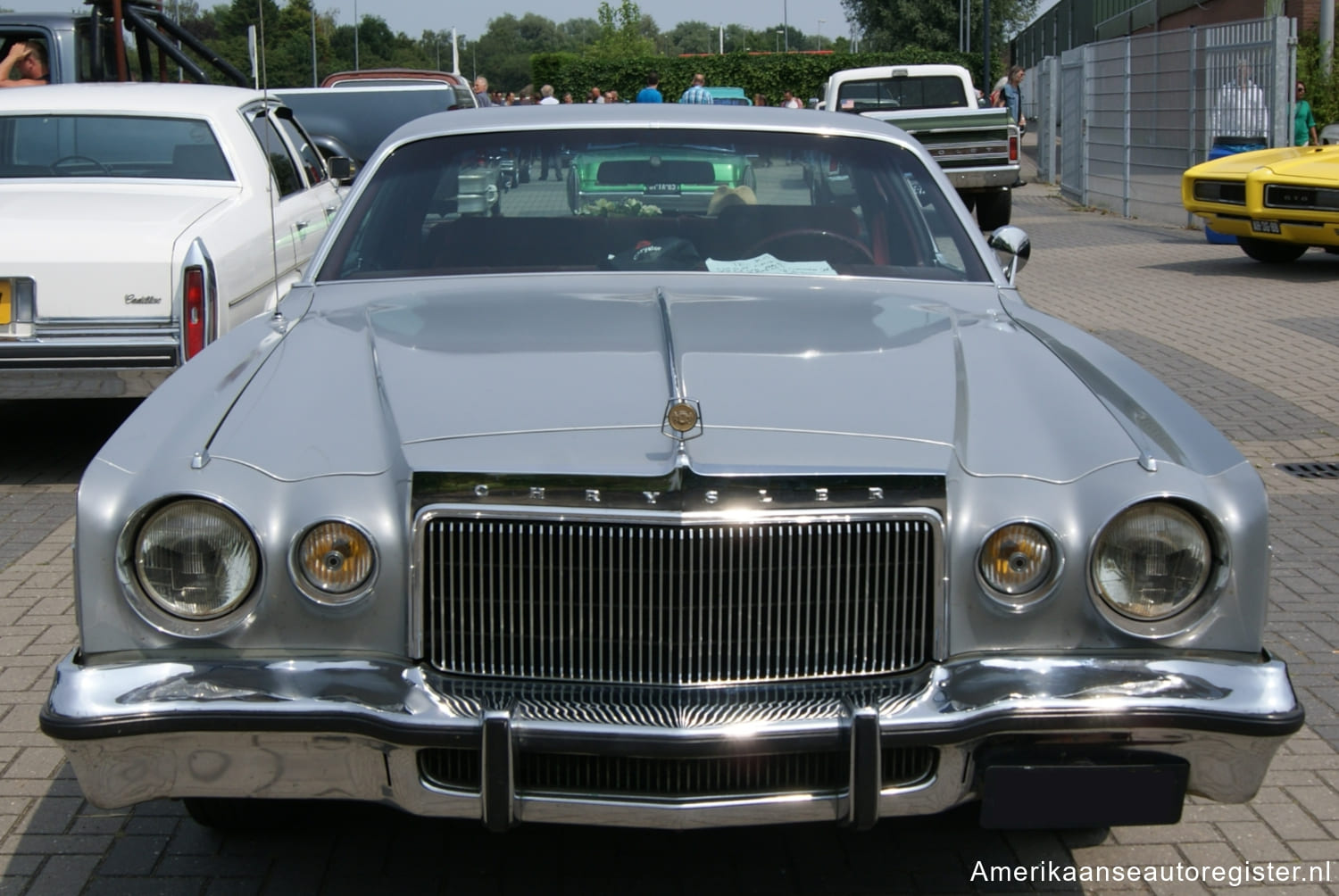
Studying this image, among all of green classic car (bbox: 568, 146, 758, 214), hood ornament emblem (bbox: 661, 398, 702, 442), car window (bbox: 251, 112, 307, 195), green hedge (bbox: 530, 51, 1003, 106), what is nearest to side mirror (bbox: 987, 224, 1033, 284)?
green classic car (bbox: 568, 146, 758, 214)

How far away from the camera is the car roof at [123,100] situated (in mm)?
7988

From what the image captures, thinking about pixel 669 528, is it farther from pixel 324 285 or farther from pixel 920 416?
pixel 324 285

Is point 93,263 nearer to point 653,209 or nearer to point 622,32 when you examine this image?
point 653,209

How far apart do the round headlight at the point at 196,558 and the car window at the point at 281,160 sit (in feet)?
19.1

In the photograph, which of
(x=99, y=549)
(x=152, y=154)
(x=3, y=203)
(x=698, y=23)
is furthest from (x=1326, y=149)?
(x=698, y=23)

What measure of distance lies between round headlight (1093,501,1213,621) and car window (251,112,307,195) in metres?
6.38

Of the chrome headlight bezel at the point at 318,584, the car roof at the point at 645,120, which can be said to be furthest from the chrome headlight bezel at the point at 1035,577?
the car roof at the point at 645,120

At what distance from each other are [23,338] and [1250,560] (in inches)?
209

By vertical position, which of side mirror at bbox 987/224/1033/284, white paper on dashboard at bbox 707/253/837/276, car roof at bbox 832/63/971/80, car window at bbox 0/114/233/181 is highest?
car roof at bbox 832/63/971/80

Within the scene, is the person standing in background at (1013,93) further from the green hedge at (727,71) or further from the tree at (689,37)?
the tree at (689,37)

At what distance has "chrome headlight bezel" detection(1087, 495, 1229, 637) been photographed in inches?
108

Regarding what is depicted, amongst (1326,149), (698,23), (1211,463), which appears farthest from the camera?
(698,23)

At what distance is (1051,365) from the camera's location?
345cm

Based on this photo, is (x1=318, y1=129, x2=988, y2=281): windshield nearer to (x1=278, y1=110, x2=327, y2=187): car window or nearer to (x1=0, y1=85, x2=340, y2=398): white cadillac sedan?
(x1=0, y1=85, x2=340, y2=398): white cadillac sedan
